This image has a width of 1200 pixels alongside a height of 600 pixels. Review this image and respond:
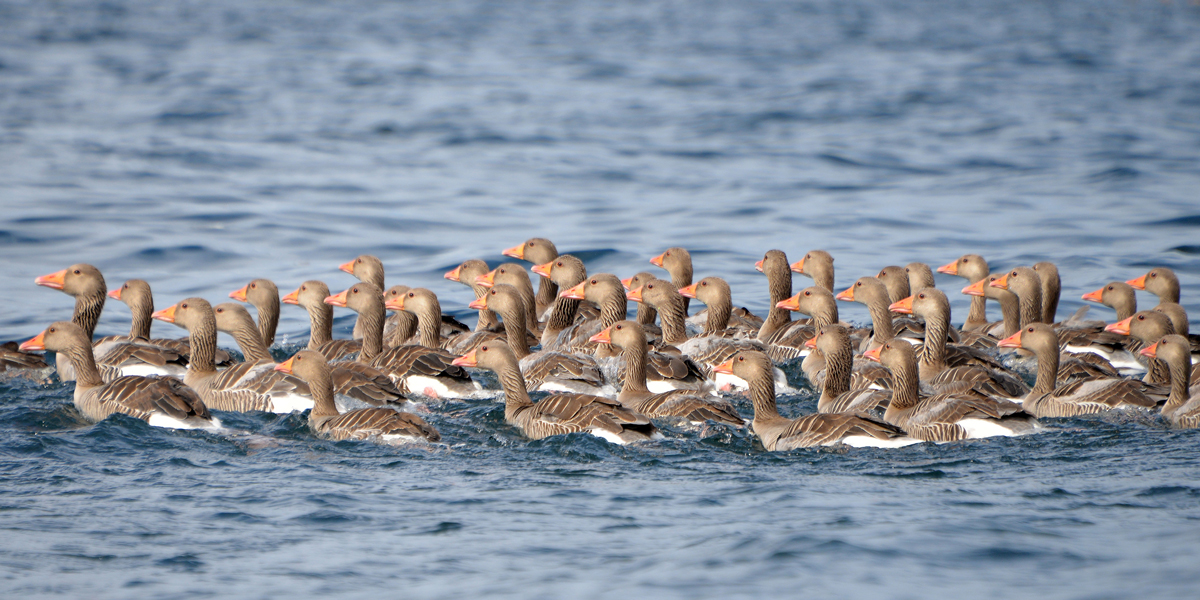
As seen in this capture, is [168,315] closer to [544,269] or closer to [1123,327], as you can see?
[544,269]

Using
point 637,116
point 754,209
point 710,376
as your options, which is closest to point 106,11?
point 637,116

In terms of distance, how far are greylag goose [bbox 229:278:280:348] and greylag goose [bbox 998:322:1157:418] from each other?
7.98 meters

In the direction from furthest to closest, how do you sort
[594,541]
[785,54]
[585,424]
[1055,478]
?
[785,54] → [585,424] → [1055,478] → [594,541]

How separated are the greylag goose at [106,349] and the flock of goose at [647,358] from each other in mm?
21

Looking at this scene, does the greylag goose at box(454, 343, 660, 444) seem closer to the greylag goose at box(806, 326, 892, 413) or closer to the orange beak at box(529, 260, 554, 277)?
the greylag goose at box(806, 326, 892, 413)

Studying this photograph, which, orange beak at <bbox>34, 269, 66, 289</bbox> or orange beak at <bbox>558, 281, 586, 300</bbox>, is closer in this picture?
orange beak at <bbox>34, 269, 66, 289</bbox>

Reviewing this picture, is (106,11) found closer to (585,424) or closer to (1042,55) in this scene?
(1042,55)

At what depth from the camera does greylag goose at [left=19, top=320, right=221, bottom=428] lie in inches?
402

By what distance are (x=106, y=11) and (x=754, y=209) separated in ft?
153

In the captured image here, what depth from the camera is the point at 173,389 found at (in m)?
10.3

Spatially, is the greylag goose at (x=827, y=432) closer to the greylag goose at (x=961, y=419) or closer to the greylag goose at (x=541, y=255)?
the greylag goose at (x=961, y=419)

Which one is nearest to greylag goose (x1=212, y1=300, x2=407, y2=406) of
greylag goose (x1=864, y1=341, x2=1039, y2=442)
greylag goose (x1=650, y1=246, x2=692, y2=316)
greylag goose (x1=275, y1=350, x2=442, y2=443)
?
greylag goose (x1=275, y1=350, x2=442, y2=443)

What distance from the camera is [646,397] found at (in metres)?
11.4

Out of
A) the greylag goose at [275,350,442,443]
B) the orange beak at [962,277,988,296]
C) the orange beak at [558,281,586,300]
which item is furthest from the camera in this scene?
the orange beak at [962,277,988,296]
